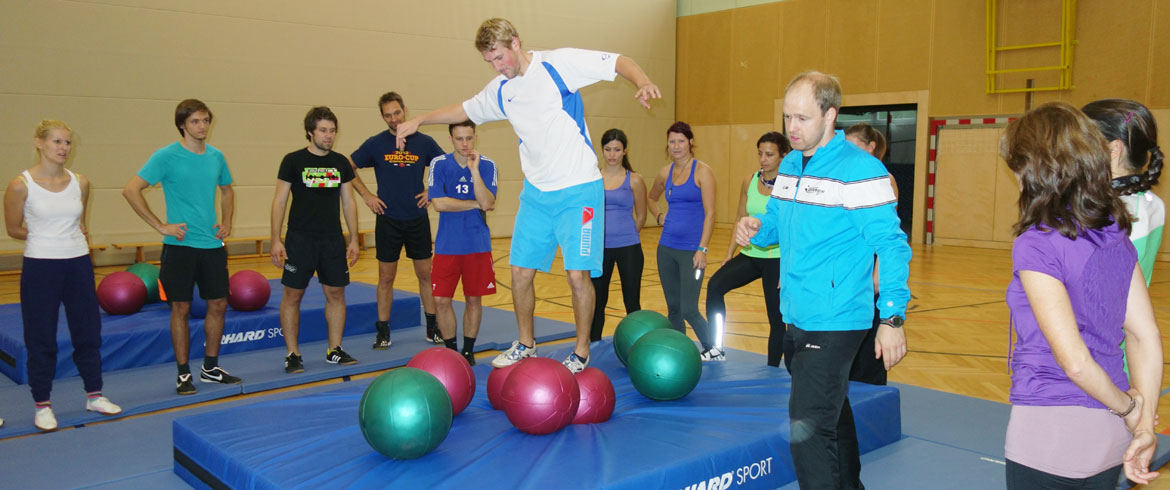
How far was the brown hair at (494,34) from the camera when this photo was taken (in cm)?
371

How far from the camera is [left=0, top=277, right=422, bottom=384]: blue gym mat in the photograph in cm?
508

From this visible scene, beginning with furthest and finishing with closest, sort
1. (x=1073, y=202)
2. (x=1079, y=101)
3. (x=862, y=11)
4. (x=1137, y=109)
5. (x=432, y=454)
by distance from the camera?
(x=862, y=11)
(x=1079, y=101)
(x=432, y=454)
(x=1137, y=109)
(x=1073, y=202)

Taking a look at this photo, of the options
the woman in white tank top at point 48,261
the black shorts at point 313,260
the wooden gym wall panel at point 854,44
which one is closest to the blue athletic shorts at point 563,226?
the black shorts at point 313,260

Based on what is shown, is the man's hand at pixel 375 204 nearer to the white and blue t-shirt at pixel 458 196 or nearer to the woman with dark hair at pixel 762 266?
the white and blue t-shirt at pixel 458 196

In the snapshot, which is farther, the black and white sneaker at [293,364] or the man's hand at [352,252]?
the man's hand at [352,252]

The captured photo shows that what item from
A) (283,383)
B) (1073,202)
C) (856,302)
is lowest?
(283,383)

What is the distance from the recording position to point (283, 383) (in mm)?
4934

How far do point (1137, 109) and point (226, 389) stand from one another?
15.0 ft

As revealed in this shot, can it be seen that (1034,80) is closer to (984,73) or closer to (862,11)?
(984,73)

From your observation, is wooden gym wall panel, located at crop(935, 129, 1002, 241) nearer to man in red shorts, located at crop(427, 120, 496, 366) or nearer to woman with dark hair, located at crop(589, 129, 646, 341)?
woman with dark hair, located at crop(589, 129, 646, 341)

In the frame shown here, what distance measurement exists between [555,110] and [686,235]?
145 cm

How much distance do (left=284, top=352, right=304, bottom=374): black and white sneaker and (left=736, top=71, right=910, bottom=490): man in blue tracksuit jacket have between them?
3550 millimetres

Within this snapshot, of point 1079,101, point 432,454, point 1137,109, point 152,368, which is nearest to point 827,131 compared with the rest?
point 1137,109

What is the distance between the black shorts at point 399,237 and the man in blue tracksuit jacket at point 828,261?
3674mm
